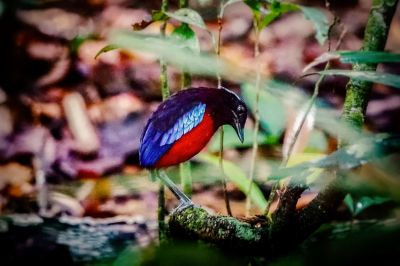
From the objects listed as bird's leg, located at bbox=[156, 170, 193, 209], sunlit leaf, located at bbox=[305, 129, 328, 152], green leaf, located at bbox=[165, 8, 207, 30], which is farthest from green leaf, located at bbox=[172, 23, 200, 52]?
sunlit leaf, located at bbox=[305, 129, 328, 152]

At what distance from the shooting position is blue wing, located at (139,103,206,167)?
0.64 metres

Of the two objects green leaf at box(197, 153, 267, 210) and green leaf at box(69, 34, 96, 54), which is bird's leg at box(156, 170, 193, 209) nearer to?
green leaf at box(197, 153, 267, 210)

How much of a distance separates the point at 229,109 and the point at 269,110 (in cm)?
32

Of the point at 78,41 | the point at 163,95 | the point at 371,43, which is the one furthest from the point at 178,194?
the point at 78,41

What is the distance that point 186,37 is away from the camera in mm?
725

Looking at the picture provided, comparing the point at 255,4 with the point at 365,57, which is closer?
the point at 365,57

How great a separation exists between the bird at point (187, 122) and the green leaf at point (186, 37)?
8 cm

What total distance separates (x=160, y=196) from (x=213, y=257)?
582mm

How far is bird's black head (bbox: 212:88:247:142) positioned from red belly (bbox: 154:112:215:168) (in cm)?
2

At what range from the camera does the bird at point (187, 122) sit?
25.3 inches

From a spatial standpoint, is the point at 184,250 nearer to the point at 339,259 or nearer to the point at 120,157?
the point at 339,259

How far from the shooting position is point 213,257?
0.81 feet

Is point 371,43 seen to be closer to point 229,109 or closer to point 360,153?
point 229,109

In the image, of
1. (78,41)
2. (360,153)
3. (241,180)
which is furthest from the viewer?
(78,41)
